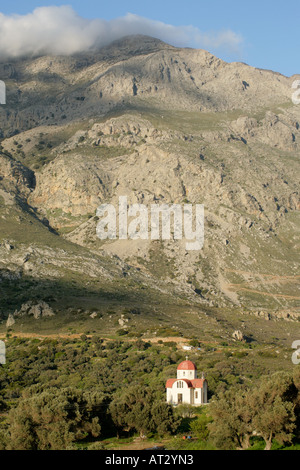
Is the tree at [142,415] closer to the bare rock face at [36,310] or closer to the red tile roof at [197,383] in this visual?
the red tile roof at [197,383]

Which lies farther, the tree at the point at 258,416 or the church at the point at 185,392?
the church at the point at 185,392

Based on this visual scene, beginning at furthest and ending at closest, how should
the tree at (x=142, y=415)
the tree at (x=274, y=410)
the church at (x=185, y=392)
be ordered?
the church at (x=185, y=392) → the tree at (x=142, y=415) → the tree at (x=274, y=410)

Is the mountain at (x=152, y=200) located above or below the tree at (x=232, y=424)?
above

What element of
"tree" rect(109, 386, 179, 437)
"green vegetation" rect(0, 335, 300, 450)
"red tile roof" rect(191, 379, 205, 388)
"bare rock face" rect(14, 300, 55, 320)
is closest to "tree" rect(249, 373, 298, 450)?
"green vegetation" rect(0, 335, 300, 450)

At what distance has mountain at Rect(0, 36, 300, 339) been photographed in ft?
339

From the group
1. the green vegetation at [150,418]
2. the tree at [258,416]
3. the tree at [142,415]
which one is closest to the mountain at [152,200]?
the green vegetation at [150,418]

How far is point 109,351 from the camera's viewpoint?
73000mm

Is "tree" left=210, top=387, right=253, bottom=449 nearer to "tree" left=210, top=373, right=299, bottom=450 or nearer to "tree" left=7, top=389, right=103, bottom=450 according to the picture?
"tree" left=210, top=373, right=299, bottom=450

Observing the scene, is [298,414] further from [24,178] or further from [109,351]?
[24,178]

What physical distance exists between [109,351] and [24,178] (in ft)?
296

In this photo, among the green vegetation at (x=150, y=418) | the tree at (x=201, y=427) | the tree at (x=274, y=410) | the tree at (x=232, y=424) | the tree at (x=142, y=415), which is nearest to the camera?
the green vegetation at (x=150, y=418)

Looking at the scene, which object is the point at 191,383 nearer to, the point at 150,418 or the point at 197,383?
the point at 197,383

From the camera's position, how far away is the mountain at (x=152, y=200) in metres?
103

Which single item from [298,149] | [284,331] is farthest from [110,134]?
[284,331]
